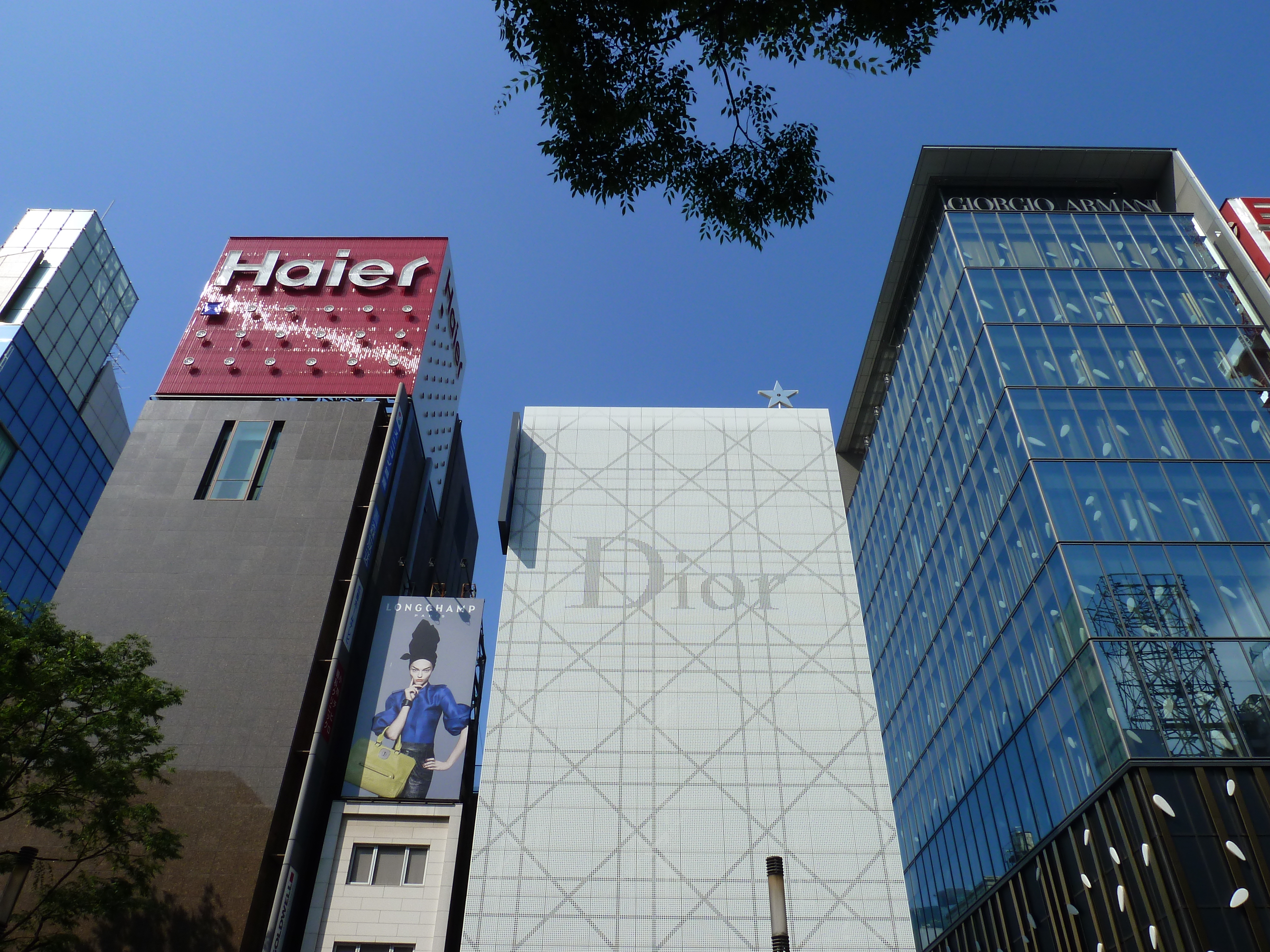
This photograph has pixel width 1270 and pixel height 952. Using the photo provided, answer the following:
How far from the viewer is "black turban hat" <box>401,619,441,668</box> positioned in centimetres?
3959

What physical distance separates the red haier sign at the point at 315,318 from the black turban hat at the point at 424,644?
46.2 ft

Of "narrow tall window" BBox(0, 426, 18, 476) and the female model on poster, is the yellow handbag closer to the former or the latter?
the female model on poster

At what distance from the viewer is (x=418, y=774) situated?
36.2 metres

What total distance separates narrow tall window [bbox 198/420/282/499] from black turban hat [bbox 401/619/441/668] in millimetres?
10197

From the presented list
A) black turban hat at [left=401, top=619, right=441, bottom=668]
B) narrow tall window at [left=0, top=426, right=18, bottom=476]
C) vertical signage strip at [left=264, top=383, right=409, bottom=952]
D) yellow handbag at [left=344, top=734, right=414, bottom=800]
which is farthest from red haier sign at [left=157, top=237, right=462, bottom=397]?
yellow handbag at [left=344, top=734, right=414, bottom=800]

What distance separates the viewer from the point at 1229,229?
4956cm

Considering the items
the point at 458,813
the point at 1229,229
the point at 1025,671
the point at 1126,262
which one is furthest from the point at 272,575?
the point at 1229,229

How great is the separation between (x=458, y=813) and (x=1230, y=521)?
34.6 m

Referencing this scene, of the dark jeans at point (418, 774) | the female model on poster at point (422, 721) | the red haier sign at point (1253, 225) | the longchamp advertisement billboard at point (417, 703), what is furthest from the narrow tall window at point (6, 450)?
the red haier sign at point (1253, 225)

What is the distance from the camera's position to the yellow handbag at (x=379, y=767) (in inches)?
1412

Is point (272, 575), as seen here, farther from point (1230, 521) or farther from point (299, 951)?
point (1230, 521)

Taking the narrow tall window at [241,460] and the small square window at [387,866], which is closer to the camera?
the small square window at [387,866]

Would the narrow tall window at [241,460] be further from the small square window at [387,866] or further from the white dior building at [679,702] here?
the small square window at [387,866]

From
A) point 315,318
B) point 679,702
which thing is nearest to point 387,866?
point 679,702
